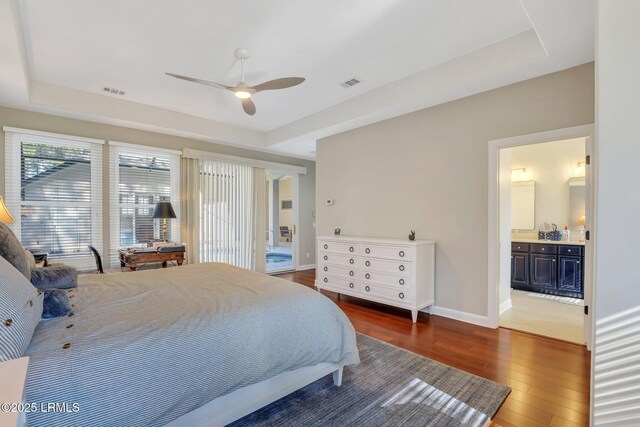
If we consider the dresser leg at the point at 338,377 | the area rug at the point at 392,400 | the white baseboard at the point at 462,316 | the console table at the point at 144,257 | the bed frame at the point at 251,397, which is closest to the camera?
the bed frame at the point at 251,397

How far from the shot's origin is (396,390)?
212cm

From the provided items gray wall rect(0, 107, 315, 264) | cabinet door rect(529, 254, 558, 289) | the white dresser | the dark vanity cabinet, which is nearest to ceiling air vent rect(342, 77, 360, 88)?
the white dresser

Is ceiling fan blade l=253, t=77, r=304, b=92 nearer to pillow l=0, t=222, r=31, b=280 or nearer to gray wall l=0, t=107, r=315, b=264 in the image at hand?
pillow l=0, t=222, r=31, b=280

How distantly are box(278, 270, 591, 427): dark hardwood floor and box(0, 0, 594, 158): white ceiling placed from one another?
264cm

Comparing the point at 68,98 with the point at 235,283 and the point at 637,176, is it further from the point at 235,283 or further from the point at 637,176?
the point at 637,176

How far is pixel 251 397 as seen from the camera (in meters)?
1.73

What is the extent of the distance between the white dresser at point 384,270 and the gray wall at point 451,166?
0.28 m

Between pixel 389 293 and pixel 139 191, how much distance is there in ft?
13.3

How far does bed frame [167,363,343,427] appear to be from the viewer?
153 cm

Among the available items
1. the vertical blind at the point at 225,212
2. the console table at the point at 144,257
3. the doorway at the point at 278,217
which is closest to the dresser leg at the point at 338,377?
the console table at the point at 144,257

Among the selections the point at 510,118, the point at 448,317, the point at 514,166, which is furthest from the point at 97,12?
the point at 514,166

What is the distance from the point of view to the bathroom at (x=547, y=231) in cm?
404

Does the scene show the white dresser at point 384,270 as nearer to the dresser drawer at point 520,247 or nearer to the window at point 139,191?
the dresser drawer at point 520,247

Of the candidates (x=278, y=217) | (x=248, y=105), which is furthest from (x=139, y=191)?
(x=278, y=217)
